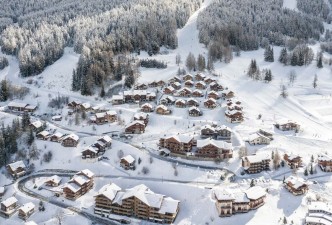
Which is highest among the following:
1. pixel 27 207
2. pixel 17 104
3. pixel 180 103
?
pixel 180 103

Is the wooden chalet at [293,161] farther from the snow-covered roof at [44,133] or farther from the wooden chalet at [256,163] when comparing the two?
the snow-covered roof at [44,133]

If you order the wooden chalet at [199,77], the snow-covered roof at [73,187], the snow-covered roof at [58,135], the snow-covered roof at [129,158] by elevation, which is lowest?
the snow-covered roof at [73,187]

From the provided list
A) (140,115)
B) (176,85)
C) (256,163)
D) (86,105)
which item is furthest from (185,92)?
(256,163)

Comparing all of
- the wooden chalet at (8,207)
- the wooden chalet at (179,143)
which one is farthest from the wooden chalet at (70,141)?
the wooden chalet at (179,143)

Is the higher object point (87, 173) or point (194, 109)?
point (194, 109)

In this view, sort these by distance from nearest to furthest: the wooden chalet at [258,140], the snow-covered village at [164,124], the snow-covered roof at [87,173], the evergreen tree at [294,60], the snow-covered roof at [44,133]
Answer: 1. the snow-covered village at [164,124]
2. the snow-covered roof at [87,173]
3. the wooden chalet at [258,140]
4. the snow-covered roof at [44,133]
5. the evergreen tree at [294,60]

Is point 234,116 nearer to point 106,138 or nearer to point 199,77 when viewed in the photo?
point 199,77

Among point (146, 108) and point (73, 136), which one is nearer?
point (73, 136)
